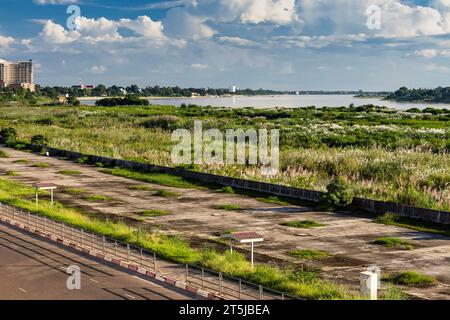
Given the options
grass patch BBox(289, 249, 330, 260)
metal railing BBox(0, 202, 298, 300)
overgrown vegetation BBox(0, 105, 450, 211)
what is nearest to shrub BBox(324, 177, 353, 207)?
overgrown vegetation BBox(0, 105, 450, 211)

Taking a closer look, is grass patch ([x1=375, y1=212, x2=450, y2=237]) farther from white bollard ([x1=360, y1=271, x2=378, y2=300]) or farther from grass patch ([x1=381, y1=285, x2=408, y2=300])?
white bollard ([x1=360, y1=271, x2=378, y2=300])

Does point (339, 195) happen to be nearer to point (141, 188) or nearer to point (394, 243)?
point (394, 243)

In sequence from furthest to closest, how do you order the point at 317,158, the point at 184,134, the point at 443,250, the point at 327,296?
the point at 184,134 < the point at 317,158 < the point at 443,250 < the point at 327,296

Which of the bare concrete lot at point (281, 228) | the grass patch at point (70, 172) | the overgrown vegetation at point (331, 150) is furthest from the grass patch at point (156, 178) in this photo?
the grass patch at point (70, 172)

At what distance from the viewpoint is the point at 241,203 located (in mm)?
43750

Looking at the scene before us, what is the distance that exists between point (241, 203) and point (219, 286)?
2199cm

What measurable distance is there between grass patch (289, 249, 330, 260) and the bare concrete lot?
1.35 feet

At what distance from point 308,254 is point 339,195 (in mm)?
12231

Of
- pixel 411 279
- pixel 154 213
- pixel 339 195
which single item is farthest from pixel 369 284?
pixel 154 213

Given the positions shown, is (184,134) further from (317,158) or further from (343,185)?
(343,185)

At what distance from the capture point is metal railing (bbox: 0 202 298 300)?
21734 mm

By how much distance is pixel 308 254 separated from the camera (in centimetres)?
2866

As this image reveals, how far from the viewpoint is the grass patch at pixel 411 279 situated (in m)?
24.0
